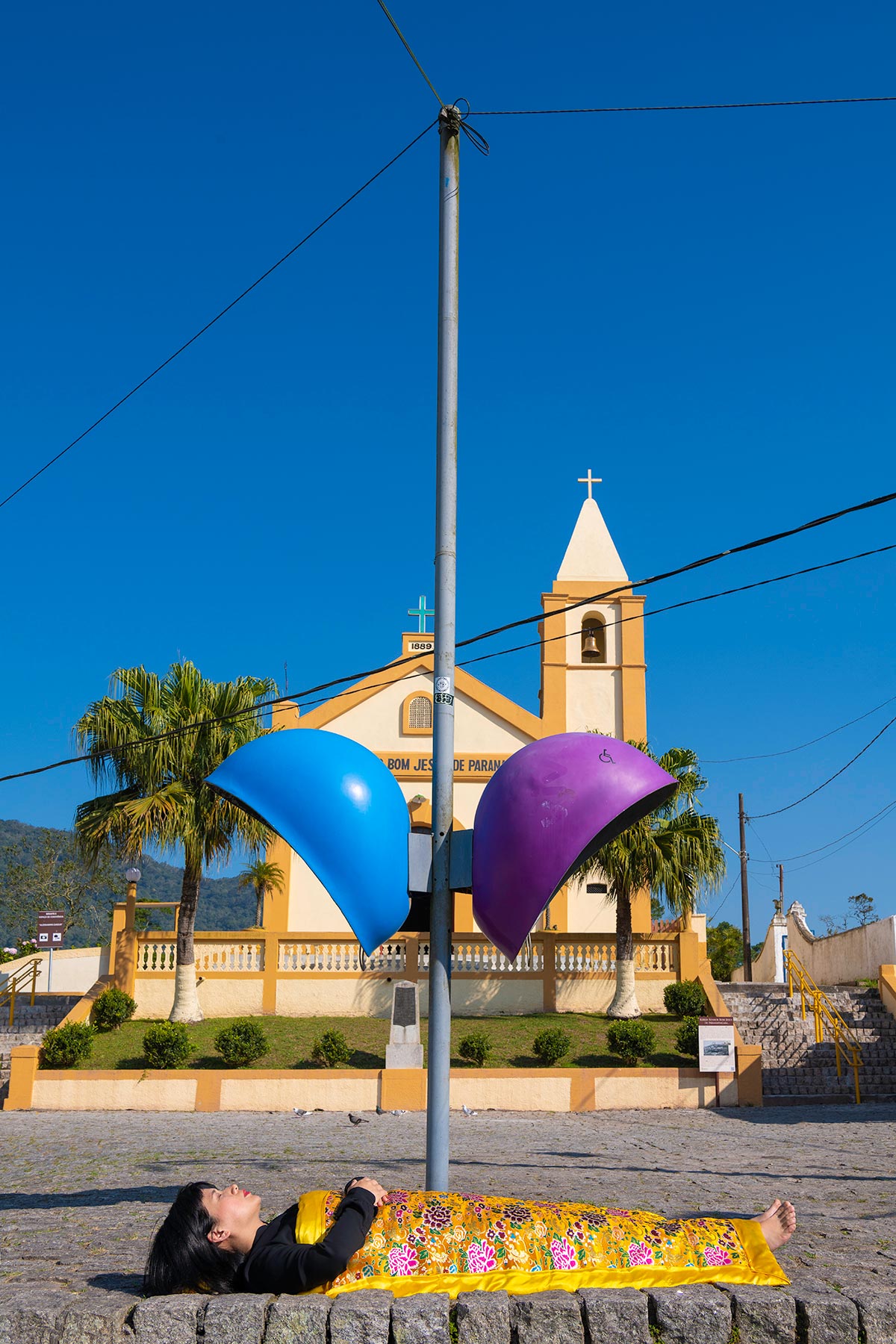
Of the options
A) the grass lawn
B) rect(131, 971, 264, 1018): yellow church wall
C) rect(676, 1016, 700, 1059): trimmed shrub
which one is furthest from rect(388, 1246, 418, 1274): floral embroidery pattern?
rect(131, 971, 264, 1018): yellow church wall

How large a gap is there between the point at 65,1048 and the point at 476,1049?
6.75 meters

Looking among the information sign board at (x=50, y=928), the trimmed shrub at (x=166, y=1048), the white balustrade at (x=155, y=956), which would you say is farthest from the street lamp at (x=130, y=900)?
the trimmed shrub at (x=166, y=1048)

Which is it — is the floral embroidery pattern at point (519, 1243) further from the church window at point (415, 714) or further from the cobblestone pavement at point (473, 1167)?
the church window at point (415, 714)

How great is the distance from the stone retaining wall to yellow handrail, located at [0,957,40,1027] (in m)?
19.9

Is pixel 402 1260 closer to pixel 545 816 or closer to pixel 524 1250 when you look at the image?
pixel 524 1250

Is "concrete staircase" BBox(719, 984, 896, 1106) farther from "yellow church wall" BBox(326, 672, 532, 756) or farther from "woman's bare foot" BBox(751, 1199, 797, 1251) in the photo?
"woman's bare foot" BBox(751, 1199, 797, 1251)

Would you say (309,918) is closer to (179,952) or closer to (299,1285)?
(179,952)

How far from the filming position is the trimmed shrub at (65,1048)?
728 inches

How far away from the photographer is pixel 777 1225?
4957mm

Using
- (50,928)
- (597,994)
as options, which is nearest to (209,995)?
(50,928)

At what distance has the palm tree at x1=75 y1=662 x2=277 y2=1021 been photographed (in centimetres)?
2073

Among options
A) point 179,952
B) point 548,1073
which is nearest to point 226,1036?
point 179,952

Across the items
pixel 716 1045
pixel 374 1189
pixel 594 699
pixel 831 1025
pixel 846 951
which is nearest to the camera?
pixel 374 1189

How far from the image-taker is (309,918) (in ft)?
85.8
